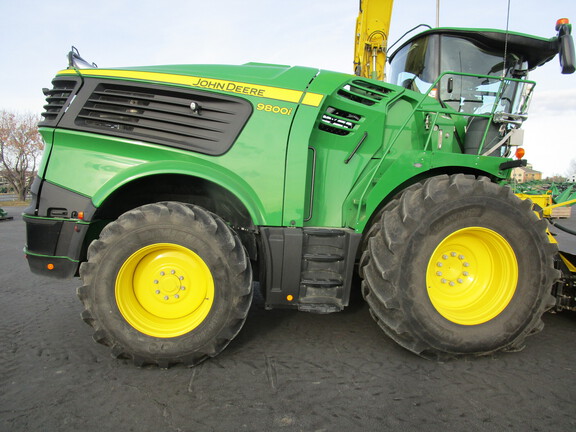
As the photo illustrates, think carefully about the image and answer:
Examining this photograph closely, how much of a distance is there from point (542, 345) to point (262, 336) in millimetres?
2074

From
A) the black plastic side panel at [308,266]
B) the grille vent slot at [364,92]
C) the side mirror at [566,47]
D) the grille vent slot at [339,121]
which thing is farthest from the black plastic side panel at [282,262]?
the side mirror at [566,47]

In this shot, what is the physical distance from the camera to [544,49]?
10.5ft

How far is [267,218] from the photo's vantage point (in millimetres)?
2584

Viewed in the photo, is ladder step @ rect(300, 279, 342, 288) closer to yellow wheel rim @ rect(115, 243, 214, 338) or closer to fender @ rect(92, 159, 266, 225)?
fender @ rect(92, 159, 266, 225)

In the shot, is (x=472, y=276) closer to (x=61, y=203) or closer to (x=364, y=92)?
(x=364, y=92)

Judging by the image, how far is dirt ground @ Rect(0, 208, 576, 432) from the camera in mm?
1896

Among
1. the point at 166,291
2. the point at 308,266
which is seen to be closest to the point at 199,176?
the point at 166,291

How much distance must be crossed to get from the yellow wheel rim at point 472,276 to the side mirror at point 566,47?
55.8 inches

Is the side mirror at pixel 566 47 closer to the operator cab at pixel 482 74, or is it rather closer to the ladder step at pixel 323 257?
the operator cab at pixel 482 74

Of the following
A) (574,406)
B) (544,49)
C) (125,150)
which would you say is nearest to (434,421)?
(574,406)

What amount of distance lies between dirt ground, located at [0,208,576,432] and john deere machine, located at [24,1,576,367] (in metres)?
0.18

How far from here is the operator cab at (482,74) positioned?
304 centimetres

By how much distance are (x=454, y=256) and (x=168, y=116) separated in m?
2.27

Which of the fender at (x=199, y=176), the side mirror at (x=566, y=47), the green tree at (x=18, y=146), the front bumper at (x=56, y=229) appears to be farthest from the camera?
the green tree at (x=18, y=146)
